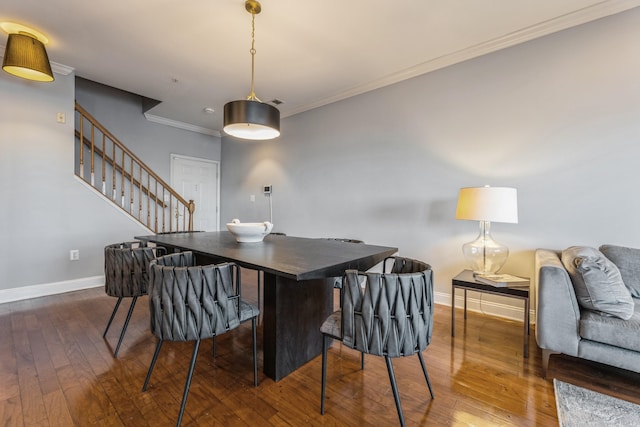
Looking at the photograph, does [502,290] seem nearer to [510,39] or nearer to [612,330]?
[612,330]

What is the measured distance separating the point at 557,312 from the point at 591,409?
1.63ft

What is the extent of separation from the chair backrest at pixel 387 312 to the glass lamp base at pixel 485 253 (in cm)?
143

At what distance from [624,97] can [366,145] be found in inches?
88.6

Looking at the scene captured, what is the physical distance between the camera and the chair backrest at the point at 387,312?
4.06 feet

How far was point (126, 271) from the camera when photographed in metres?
2.00

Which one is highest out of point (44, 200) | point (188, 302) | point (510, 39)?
point (510, 39)

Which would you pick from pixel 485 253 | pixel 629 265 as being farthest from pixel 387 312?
pixel 629 265

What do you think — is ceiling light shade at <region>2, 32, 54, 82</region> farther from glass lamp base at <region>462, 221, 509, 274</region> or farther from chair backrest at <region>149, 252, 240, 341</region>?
glass lamp base at <region>462, 221, 509, 274</region>

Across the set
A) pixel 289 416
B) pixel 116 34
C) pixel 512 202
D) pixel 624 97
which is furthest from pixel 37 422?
pixel 624 97

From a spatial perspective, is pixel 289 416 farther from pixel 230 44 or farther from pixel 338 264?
pixel 230 44

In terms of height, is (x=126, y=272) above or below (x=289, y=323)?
above

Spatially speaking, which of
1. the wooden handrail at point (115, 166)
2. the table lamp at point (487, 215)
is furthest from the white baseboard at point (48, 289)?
the table lamp at point (487, 215)

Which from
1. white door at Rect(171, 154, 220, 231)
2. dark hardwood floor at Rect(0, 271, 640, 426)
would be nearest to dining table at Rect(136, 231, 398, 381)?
dark hardwood floor at Rect(0, 271, 640, 426)

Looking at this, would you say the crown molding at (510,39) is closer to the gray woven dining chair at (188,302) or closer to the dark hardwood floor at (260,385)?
the dark hardwood floor at (260,385)
